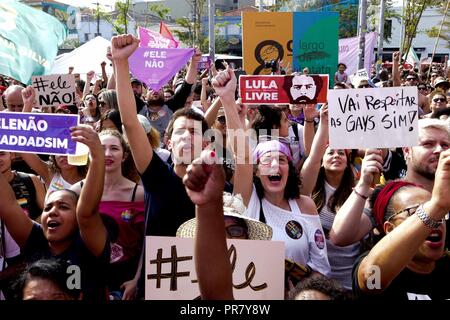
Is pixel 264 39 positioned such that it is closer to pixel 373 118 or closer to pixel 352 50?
pixel 373 118

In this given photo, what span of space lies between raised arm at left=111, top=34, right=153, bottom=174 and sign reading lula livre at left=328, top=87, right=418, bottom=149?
0.96m

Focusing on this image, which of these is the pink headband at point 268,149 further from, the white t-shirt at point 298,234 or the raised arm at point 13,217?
the raised arm at point 13,217

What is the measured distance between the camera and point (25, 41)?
498cm

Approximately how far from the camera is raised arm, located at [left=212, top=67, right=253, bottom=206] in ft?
9.52

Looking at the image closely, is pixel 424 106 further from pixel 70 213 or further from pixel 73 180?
pixel 70 213

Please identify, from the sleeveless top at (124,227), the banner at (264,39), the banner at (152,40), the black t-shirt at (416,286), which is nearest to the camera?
the black t-shirt at (416,286)

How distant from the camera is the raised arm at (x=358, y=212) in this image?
2566 mm

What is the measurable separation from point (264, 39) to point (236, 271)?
606 cm

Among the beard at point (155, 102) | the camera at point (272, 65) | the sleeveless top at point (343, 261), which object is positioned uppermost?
the camera at point (272, 65)

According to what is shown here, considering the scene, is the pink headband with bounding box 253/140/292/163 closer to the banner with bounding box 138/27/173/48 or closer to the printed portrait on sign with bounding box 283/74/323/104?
the printed portrait on sign with bounding box 283/74/323/104

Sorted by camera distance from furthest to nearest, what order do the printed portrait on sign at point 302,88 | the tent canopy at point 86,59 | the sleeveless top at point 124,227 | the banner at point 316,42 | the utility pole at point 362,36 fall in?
1. the tent canopy at point 86,59
2. the utility pole at point 362,36
3. the banner at point 316,42
4. the printed portrait on sign at point 302,88
5. the sleeveless top at point 124,227

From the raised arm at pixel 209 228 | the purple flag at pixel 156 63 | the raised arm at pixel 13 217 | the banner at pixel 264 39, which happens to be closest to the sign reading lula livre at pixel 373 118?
the raised arm at pixel 209 228

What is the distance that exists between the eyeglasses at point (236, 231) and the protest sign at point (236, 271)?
219mm

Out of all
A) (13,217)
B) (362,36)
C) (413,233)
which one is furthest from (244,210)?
(362,36)
